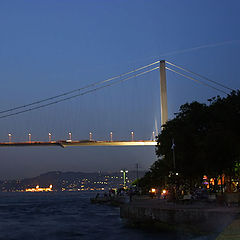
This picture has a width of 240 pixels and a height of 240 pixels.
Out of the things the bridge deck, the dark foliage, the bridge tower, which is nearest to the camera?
the dark foliage

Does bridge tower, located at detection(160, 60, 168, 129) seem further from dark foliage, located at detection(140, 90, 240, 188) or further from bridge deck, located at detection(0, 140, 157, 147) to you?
dark foliage, located at detection(140, 90, 240, 188)

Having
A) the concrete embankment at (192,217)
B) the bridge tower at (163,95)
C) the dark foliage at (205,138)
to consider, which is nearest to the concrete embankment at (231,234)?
the concrete embankment at (192,217)

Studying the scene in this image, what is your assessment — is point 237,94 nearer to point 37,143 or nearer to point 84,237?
point 84,237

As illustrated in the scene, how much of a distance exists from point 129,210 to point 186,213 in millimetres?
10227

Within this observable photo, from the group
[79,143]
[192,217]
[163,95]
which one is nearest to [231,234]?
[192,217]

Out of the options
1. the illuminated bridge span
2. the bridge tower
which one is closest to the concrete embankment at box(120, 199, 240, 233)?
the bridge tower

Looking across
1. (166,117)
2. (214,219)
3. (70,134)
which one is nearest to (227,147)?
(214,219)

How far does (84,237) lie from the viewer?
28.5 m

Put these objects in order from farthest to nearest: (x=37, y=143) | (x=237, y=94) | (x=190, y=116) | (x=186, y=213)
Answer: (x=37, y=143), (x=190, y=116), (x=237, y=94), (x=186, y=213)

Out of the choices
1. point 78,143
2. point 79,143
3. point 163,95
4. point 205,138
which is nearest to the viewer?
point 205,138

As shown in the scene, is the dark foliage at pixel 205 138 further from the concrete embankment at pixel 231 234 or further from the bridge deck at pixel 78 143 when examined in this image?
the bridge deck at pixel 78 143

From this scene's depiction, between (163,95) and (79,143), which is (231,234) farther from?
(79,143)

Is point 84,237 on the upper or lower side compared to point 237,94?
lower

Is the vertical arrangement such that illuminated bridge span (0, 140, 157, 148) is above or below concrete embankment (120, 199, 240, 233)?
above
